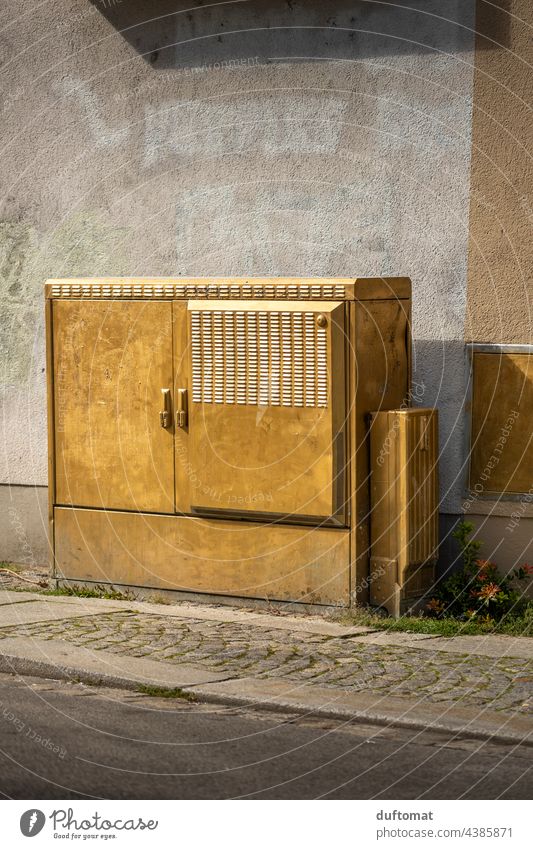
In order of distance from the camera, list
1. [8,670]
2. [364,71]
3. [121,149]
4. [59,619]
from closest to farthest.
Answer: [8,670], [59,619], [364,71], [121,149]

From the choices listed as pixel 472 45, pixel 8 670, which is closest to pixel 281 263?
pixel 472 45

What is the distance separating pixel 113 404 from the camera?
9.45 meters

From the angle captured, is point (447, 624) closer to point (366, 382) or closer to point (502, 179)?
point (366, 382)

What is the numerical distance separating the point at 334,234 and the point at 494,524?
2267 millimetres

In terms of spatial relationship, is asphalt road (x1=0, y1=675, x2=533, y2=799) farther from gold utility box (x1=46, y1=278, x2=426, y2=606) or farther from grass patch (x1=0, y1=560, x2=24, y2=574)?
grass patch (x1=0, y1=560, x2=24, y2=574)

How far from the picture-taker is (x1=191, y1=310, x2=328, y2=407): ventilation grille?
28.3ft

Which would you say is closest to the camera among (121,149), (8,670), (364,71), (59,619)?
(8,670)

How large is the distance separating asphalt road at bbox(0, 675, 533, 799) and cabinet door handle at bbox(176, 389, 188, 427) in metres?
2.58

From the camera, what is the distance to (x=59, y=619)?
8688 millimetres

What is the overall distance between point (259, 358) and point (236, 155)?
1.81 meters

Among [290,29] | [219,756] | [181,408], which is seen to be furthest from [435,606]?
[290,29]

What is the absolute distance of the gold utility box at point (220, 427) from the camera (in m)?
8.62

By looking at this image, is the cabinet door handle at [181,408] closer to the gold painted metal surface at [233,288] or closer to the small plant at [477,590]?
the gold painted metal surface at [233,288]

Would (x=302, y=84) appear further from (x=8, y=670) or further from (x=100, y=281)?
(x=8, y=670)
